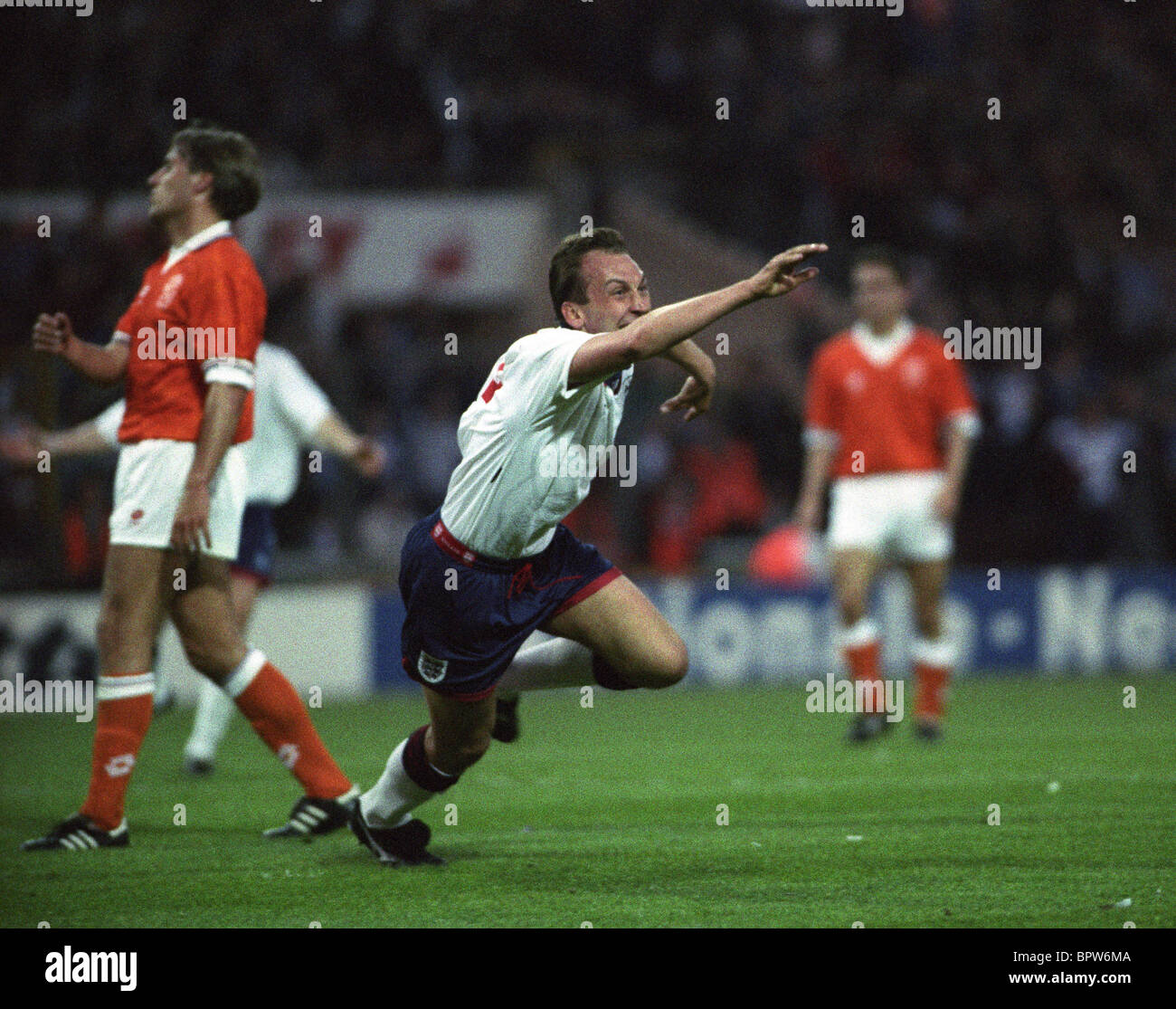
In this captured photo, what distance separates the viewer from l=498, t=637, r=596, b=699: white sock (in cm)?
554

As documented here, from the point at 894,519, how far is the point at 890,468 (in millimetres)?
259

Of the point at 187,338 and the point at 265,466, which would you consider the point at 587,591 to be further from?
the point at 265,466

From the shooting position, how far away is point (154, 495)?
5.63 meters

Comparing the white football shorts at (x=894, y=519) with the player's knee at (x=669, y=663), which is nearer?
the player's knee at (x=669, y=663)

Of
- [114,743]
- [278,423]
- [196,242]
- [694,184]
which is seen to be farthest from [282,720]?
[694,184]

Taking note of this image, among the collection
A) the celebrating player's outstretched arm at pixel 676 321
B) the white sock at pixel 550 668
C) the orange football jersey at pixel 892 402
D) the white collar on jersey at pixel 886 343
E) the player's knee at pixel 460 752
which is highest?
the white collar on jersey at pixel 886 343

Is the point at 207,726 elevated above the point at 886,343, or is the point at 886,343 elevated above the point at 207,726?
the point at 886,343

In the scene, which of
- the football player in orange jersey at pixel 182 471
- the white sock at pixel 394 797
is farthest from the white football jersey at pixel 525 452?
the football player in orange jersey at pixel 182 471

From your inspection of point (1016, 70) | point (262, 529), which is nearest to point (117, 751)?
point (262, 529)

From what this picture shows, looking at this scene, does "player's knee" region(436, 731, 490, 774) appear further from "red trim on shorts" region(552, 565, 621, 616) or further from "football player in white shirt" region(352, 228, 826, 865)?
"red trim on shorts" region(552, 565, 621, 616)

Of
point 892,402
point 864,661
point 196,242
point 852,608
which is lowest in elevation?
point 864,661

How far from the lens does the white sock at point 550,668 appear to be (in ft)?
18.2

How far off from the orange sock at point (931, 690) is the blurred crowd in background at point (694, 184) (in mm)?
4804

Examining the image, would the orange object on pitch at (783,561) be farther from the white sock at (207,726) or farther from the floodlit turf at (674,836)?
the white sock at (207,726)
